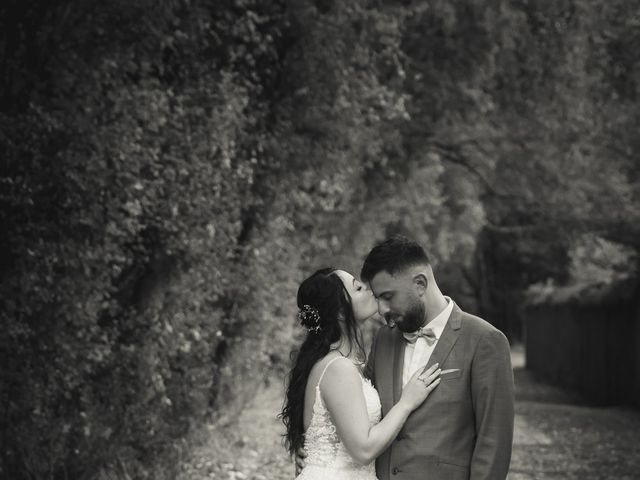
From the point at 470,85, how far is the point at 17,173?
37.9ft

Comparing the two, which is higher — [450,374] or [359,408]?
[450,374]

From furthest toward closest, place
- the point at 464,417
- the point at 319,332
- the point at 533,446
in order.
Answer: the point at 533,446 < the point at 319,332 < the point at 464,417

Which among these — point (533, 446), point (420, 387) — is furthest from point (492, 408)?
point (533, 446)

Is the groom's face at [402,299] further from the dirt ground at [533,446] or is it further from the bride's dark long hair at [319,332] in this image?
the dirt ground at [533,446]

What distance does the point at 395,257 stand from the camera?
4406mm

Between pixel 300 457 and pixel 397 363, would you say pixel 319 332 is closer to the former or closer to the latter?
pixel 397 363

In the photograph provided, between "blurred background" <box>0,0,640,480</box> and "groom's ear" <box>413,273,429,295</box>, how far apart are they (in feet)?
10.1

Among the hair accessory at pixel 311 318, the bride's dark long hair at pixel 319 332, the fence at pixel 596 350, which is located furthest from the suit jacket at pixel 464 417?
the fence at pixel 596 350

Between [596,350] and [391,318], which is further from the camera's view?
[596,350]

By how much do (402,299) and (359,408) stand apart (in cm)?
58

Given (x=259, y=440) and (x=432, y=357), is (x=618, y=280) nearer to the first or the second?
(x=259, y=440)

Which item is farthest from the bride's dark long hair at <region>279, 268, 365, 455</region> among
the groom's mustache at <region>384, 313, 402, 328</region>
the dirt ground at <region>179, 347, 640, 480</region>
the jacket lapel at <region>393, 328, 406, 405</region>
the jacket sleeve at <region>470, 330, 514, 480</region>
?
the dirt ground at <region>179, 347, 640, 480</region>

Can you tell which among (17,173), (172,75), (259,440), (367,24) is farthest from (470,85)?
(17,173)

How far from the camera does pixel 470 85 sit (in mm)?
17156
